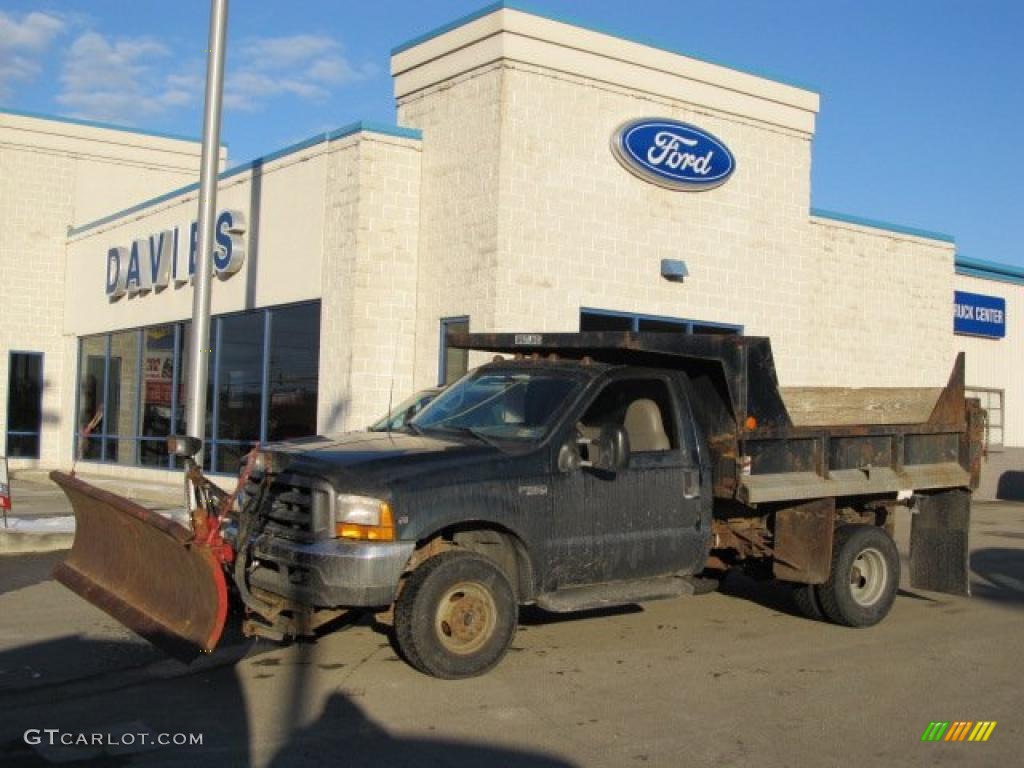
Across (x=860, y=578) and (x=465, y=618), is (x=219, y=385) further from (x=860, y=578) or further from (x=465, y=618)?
Answer: (x=465, y=618)

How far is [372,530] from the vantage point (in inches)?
269

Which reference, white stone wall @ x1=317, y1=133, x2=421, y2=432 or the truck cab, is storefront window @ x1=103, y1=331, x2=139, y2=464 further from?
the truck cab

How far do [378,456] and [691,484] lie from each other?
8.08 ft

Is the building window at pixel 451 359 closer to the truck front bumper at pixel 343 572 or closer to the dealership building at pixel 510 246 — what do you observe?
the dealership building at pixel 510 246

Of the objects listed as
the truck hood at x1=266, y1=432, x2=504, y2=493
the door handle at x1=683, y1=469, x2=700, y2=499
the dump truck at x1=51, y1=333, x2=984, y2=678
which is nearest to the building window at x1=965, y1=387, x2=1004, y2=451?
the dump truck at x1=51, y1=333, x2=984, y2=678

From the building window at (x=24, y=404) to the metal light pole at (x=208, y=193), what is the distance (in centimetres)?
1630

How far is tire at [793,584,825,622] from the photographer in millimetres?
9367

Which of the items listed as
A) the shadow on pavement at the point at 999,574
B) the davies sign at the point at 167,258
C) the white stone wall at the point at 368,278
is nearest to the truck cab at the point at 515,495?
the shadow on pavement at the point at 999,574

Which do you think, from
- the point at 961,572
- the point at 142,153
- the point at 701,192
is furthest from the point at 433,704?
the point at 142,153

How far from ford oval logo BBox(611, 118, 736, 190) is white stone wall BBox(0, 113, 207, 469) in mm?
15870

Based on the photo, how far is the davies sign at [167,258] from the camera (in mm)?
18875

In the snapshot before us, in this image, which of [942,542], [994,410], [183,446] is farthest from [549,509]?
[994,410]

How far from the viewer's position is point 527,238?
15930 millimetres

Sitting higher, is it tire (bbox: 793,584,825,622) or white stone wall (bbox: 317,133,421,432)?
white stone wall (bbox: 317,133,421,432)
